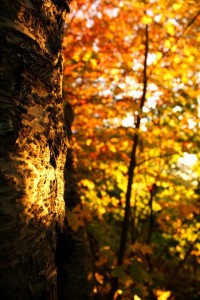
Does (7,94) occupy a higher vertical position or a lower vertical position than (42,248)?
higher

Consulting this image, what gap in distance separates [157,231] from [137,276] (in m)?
7.72

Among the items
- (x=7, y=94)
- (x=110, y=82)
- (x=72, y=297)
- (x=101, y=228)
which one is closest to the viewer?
(x=7, y=94)

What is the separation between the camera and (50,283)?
1.10 meters

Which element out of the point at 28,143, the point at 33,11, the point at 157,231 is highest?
the point at 33,11

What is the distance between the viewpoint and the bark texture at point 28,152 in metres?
0.95

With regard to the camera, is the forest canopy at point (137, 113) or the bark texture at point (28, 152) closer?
the bark texture at point (28, 152)

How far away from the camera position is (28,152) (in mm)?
1062

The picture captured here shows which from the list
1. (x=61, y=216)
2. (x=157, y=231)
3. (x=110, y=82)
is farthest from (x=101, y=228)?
(x=61, y=216)

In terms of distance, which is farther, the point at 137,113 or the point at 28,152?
the point at 137,113

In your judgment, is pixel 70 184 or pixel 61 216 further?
pixel 70 184

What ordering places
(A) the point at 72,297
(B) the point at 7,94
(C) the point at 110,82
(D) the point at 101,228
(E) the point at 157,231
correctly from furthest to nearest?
(E) the point at 157,231 → (D) the point at 101,228 → (C) the point at 110,82 → (A) the point at 72,297 → (B) the point at 7,94

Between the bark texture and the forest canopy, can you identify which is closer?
the bark texture

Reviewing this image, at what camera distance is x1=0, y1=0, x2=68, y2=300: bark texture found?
0.95m

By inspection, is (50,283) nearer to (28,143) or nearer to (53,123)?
(28,143)
